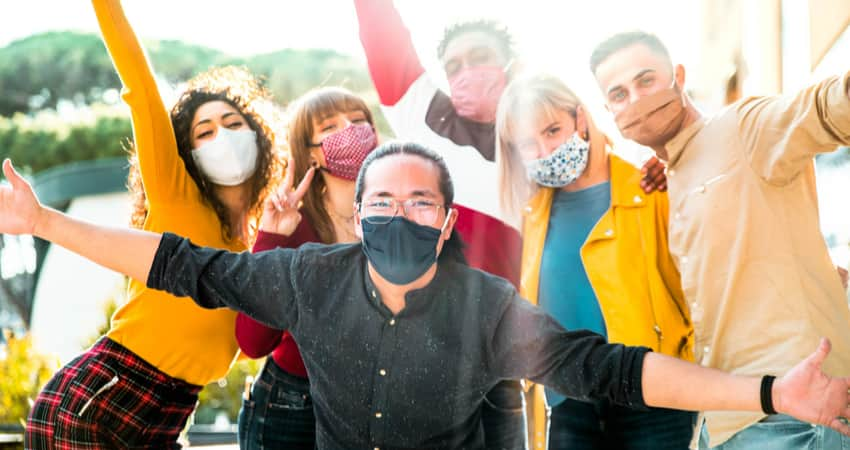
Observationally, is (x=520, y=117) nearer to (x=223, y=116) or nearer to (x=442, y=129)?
(x=442, y=129)

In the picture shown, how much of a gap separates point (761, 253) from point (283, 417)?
1292 mm

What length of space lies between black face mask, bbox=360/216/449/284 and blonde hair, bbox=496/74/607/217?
0.56 m

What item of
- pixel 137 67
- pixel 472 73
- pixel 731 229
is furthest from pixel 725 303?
pixel 137 67

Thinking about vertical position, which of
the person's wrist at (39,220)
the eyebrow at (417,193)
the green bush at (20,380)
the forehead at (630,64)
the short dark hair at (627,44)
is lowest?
the green bush at (20,380)

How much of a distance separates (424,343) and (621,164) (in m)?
0.81

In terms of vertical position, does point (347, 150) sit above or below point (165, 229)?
above

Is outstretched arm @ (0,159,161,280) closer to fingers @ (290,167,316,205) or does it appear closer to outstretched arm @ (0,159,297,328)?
outstretched arm @ (0,159,297,328)

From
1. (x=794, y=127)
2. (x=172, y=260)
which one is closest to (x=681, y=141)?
(x=794, y=127)

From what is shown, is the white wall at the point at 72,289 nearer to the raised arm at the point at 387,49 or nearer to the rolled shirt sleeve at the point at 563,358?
the raised arm at the point at 387,49

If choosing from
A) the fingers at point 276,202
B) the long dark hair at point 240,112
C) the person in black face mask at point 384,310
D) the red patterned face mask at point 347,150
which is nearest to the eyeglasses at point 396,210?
the person in black face mask at point 384,310

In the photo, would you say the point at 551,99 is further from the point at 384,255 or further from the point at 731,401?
the point at 731,401

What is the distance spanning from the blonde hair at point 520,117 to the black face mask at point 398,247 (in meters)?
0.56

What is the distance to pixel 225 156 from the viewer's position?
2775mm

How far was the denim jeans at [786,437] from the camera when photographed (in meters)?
1.98
